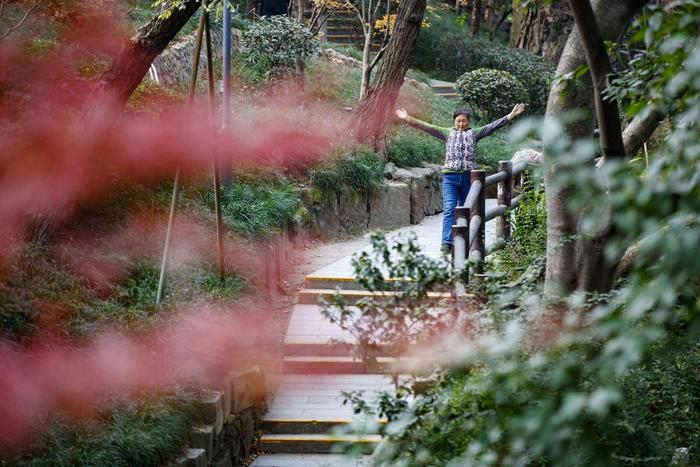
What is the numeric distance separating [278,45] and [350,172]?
3.77 m

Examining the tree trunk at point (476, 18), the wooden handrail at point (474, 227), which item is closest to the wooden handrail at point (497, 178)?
the wooden handrail at point (474, 227)

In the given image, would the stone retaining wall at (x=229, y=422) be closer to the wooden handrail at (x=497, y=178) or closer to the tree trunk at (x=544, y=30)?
the wooden handrail at (x=497, y=178)

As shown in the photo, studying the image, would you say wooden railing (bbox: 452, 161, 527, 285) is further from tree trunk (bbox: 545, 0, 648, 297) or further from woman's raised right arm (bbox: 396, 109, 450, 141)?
woman's raised right arm (bbox: 396, 109, 450, 141)

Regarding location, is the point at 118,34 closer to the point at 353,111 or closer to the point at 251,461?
the point at 353,111

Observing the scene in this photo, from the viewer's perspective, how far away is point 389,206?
12680 millimetres

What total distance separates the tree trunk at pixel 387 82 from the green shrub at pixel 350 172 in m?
0.52

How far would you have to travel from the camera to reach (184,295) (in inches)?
289

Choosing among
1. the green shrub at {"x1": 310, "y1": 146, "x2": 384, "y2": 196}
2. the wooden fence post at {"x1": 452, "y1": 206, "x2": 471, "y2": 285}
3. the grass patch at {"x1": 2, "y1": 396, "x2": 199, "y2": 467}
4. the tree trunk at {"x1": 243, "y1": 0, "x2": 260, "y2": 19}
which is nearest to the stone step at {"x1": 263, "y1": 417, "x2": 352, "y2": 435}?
the grass patch at {"x1": 2, "y1": 396, "x2": 199, "y2": 467}

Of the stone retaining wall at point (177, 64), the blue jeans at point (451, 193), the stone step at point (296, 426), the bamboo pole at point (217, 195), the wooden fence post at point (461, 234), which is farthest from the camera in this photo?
the stone retaining wall at point (177, 64)

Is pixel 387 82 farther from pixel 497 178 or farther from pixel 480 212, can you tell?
pixel 480 212

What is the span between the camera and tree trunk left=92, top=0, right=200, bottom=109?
7.39m

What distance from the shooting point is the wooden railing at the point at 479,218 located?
6.85 m

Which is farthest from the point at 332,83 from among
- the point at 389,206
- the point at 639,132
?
the point at 639,132

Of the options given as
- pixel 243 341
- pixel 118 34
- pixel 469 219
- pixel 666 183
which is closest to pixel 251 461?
pixel 243 341
